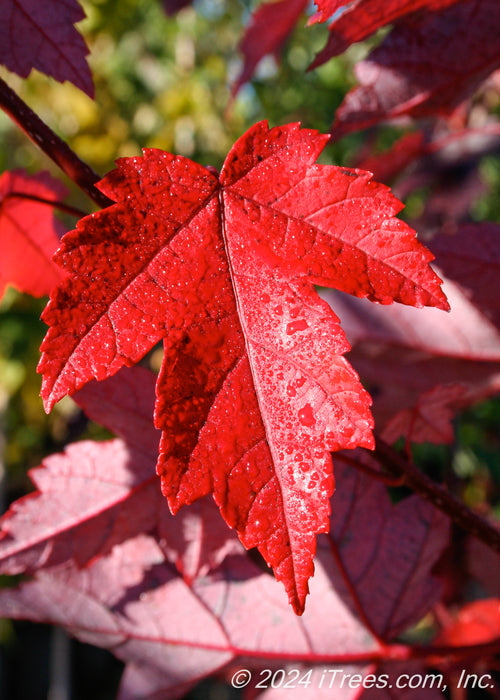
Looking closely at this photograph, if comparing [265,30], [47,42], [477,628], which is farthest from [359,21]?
[477,628]

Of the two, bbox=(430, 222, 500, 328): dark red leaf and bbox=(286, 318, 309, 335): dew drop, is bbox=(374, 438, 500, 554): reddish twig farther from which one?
bbox=(430, 222, 500, 328): dark red leaf

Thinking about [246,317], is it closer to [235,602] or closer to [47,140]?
[47,140]

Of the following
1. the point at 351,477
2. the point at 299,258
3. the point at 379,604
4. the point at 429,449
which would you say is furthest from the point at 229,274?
the point at 429,449

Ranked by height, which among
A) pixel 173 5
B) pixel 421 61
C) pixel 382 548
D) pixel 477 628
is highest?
pixel 173 5

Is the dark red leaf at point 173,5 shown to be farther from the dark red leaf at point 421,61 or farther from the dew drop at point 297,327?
the dew drop at point 297,327

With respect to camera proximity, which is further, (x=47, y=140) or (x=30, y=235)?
(x=30, y=235)

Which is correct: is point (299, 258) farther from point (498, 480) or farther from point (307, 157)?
point (498, 480)

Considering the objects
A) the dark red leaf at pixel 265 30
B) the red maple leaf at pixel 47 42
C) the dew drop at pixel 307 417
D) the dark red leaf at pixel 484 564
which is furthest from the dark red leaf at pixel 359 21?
the dark red leaf at pixel 484 564
